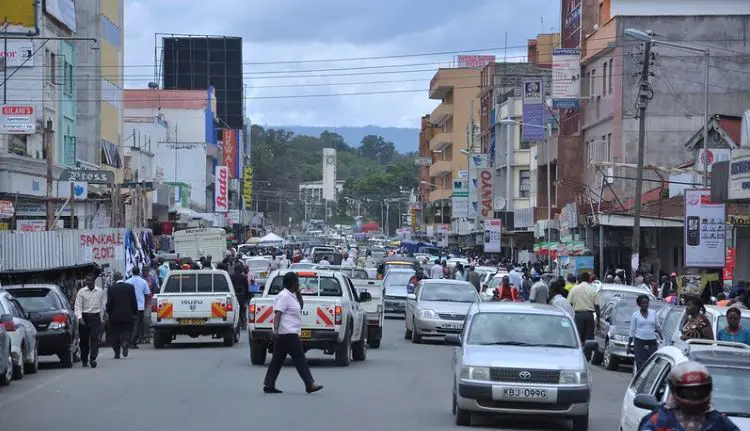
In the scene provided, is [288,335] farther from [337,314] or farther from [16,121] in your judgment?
[16,121]

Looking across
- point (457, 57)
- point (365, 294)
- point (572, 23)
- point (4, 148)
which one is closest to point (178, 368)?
point (365, 294)

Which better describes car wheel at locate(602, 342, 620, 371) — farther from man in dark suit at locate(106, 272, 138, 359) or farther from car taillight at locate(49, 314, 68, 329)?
car taillight at locate(49, 314, 68, 329)

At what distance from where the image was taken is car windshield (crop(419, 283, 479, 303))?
32219 millimetres

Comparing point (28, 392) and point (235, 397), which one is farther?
point (28, 392)

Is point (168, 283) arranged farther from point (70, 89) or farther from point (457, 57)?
point (457, 57)

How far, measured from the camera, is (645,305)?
21.2 metres

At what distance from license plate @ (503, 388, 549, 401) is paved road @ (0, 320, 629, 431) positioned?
29.1 inches

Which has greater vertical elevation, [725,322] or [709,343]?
[709,343]

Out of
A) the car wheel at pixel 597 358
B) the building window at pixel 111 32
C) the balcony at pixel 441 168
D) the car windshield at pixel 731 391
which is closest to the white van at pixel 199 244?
the building window at pixel 111 32

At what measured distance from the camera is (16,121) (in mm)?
Result: 39000

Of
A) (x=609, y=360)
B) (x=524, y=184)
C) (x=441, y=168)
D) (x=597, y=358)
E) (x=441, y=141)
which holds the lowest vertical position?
(x=597, y=358)

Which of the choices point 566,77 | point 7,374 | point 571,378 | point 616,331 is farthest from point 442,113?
point 571,378

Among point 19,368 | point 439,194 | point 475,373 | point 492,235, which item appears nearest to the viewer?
point 475,373

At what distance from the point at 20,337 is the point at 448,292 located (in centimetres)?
1392
